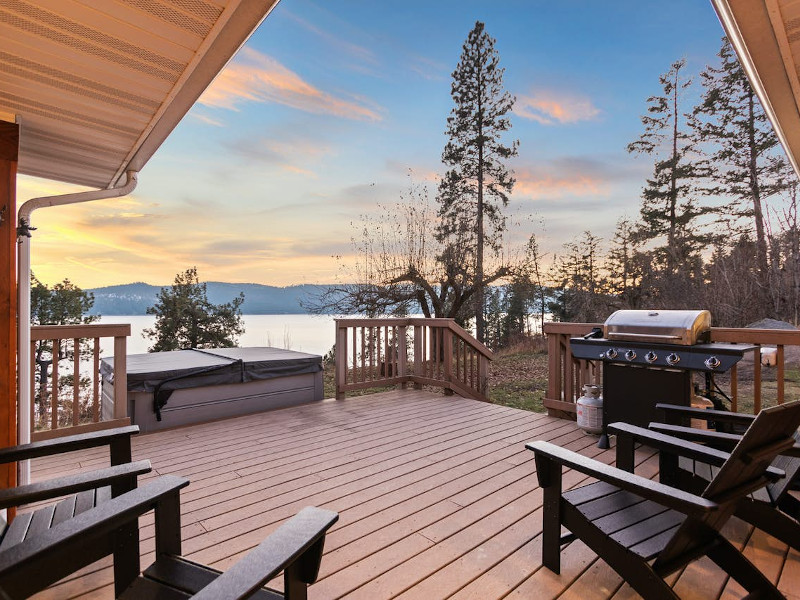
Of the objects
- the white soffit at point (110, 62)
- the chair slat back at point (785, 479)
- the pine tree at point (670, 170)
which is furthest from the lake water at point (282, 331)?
the pine tree at point (670, 170)

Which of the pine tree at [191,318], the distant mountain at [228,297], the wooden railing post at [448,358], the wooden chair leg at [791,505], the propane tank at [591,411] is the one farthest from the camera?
the pine tree at [191,318]

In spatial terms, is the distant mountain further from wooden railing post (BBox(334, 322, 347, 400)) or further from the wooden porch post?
the wooden porch post

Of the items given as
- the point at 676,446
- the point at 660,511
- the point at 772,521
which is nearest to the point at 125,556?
the point at 660,511

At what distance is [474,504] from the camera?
97.0 inches

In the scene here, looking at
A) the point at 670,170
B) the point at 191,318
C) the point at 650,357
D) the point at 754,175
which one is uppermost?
the point at 670,170

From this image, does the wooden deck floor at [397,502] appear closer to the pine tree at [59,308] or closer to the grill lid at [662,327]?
the grill lid at [662,327]

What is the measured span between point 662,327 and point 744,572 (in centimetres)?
185

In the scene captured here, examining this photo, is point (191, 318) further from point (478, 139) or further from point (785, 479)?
point (785, 479)

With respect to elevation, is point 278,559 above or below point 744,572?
above

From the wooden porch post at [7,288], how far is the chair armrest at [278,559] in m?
1.93

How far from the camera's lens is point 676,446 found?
1.83 metres

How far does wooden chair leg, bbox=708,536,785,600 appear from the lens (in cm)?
153

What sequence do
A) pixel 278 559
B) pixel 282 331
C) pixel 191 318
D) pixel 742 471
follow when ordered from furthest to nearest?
pixel 191 318, pixel 282 331, pixel 742 471, pixel 278 559

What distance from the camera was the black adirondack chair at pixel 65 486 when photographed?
4.52 ft
